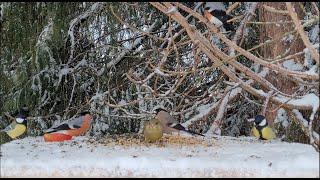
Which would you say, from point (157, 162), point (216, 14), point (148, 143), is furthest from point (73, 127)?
point (157, 162)

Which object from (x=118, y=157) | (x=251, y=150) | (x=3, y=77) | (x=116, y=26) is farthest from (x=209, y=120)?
(x=118, y=157)

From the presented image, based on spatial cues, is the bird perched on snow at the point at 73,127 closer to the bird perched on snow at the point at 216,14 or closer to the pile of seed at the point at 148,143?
the pile of seed at the point at 148,143

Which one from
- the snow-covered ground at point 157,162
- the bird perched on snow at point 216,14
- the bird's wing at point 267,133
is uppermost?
the bird perched on snow at point 216,14

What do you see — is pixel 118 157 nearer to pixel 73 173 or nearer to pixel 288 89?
pixel 73 173

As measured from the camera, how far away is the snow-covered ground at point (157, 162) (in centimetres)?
282

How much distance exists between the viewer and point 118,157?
304cm

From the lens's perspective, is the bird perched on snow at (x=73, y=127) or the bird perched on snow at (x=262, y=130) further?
the bird perched on snow at (x=262, y=130)

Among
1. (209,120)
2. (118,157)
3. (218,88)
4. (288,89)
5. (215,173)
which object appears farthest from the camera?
(209,120)

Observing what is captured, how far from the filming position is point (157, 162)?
2932 millimetres

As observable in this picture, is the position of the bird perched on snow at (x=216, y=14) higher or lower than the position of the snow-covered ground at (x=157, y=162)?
higher

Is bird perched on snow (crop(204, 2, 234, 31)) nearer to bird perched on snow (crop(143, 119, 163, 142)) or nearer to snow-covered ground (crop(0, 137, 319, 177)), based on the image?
bird perched on snow (crop(143, 119, 163, 142))

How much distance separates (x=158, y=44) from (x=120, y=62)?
→ 556 millimetres

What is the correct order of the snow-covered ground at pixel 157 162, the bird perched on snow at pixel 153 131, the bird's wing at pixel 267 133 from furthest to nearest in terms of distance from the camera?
the bird's wing at pixel 267 133 → the bird perched on snow at pixel 153 131 → the snow-covered ground at pixel 157 162

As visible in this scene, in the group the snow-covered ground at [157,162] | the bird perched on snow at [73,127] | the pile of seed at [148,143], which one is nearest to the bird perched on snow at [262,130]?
the pile of seed at [148,143]
